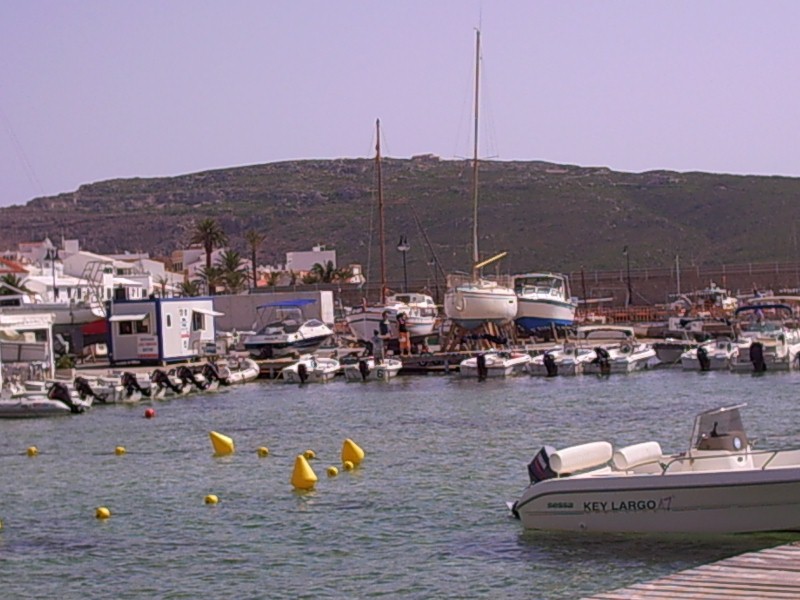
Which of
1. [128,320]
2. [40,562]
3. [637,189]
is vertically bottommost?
[40,562]

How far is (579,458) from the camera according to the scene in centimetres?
2280

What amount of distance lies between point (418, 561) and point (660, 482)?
390 centimetres

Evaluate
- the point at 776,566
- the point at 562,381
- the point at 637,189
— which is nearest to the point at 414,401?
the point at 562,381

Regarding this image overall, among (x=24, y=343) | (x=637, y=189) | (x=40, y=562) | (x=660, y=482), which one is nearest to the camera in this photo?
(x=660, y=482)

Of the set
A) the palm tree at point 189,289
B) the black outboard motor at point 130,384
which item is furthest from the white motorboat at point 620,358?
the palm tree at point 189,289

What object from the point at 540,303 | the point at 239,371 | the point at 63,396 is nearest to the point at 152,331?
the point at 239,371

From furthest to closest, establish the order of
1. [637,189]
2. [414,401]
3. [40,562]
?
[637,189]
[414,401]
[40,562]

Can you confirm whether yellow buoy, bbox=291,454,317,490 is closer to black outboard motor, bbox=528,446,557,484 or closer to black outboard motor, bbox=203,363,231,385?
black outboard motor, bbox=528,446,557,484

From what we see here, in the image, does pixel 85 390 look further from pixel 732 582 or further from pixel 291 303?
pixel 732 582

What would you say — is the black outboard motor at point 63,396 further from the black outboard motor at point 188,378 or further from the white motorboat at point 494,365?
the white motorboat at point 494,365

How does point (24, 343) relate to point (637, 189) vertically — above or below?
below

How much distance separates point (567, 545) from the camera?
21.8m

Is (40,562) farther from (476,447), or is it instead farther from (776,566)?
(476,447)

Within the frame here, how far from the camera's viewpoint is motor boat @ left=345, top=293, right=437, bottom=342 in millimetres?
73188
